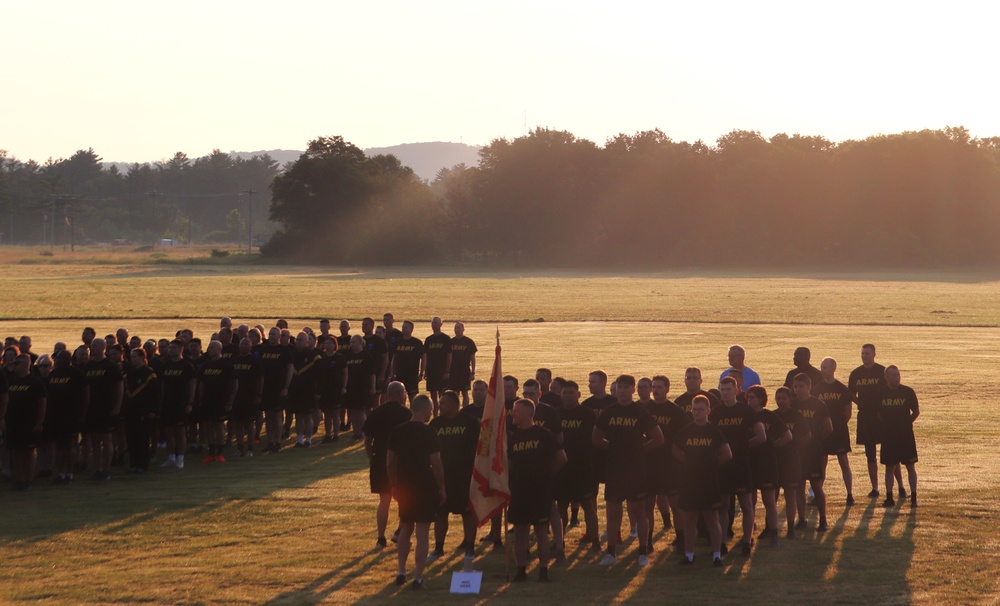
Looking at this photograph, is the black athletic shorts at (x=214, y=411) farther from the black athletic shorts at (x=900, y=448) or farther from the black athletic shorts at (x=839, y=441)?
the black athletic shorts at (x=900, y=448)

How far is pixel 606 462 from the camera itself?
12008 millimetres

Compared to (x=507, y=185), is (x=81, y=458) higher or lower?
lower

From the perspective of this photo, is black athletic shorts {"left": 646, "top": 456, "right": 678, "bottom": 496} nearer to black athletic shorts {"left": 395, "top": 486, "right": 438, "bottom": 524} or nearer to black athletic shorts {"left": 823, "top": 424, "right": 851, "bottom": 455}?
black athletic shorts {"left": 395, "top": 486, "right": 438, "bottom": 524}

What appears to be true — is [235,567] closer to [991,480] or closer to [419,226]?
[991,480]

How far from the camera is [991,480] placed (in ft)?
51.4

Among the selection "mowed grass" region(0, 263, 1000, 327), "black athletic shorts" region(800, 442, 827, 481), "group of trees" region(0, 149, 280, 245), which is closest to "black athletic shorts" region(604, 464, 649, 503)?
"black athletic shorts" region(800, 442, 827, 481)

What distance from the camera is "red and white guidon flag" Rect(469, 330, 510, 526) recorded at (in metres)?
11.1

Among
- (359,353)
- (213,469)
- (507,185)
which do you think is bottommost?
(213,469)

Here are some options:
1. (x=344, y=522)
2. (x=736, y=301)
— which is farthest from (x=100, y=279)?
(x=344, y=522)

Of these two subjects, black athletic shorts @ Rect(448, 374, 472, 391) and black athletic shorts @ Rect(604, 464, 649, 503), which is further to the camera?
black athletic shorts @ Rect(448, 374, 472, 391)

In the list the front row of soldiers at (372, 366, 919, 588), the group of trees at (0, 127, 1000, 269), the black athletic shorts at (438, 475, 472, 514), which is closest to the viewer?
the front row of soldiers at (372, 366, 919, 588)

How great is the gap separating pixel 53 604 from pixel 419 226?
103 meters

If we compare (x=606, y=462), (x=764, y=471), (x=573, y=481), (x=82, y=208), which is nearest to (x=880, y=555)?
(x=764, y=471)

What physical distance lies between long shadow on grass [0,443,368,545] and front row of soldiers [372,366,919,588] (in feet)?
11.2
